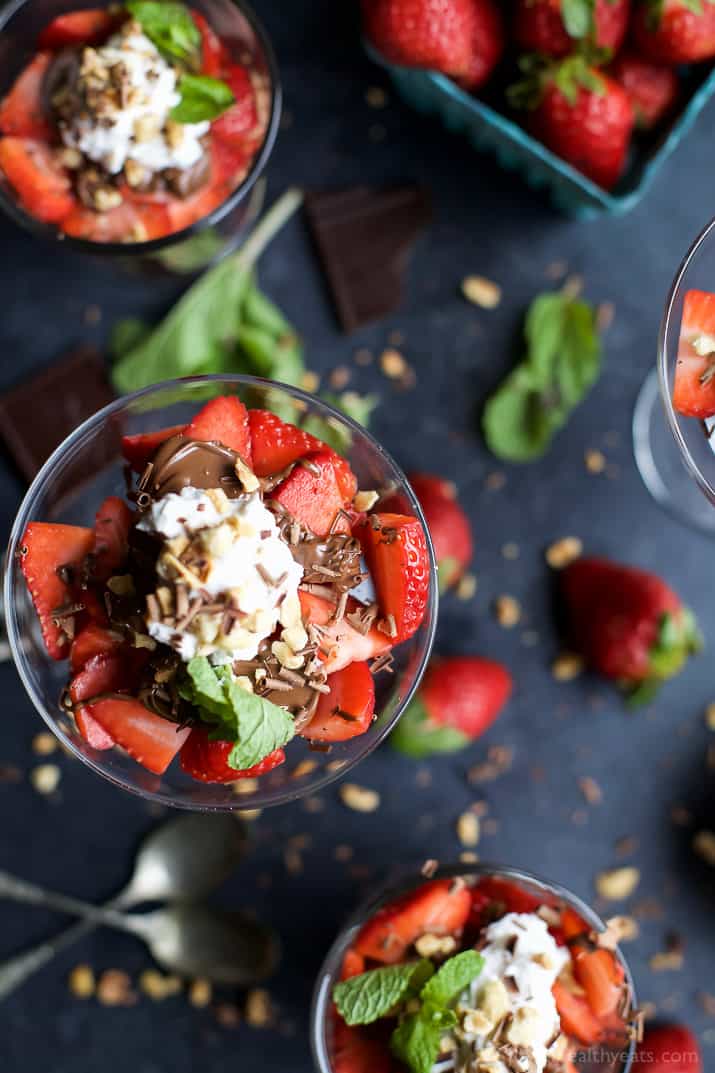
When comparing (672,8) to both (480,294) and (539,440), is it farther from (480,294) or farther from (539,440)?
(539,440)

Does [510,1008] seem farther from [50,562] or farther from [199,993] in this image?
[50,562]

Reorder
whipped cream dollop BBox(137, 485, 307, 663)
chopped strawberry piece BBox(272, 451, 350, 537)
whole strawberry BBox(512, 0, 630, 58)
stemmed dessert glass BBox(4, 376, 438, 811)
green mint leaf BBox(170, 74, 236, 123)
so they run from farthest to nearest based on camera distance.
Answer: whole strawberry BBox(512, 0, 630, 58), green mint leaf BBox(170, 74, 236, 123), stemmed dessert glass BBox(4, 376, 438, 811), chopped strawberry piece BBox(272, 451, 350, 537), whipped cream dollop BBox(137, 485, 307, 663)

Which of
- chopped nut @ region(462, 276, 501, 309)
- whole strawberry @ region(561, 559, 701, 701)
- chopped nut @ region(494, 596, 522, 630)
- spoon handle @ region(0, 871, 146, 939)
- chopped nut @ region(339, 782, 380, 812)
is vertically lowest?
spoon handle @ region(0, 871, 146, 939)

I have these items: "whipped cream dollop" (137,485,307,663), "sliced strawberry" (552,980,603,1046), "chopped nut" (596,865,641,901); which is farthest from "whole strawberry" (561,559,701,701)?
"whipped cream dollop" (137,485,307,663)

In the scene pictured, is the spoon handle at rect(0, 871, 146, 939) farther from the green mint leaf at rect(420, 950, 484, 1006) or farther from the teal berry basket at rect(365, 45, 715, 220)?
the teal berry basket at rect(365, 45, 715, 220)

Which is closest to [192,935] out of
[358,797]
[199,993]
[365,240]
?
[199,993]

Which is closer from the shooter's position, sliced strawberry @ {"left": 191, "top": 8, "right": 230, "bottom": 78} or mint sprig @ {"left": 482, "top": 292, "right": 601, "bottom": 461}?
sliced strawberry @ {"left": 191, "top": 8, "right": 230, "bottom": 78}
